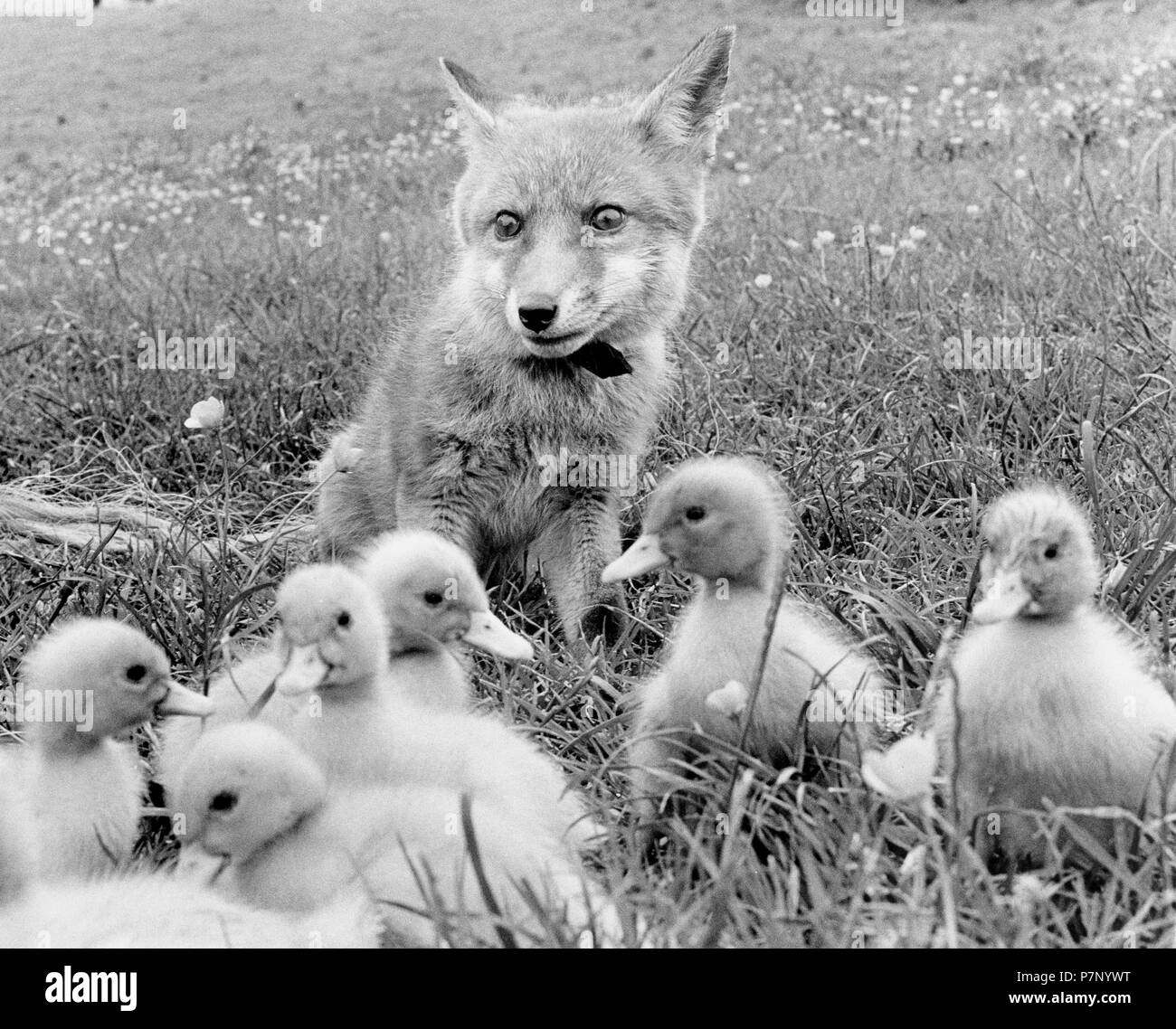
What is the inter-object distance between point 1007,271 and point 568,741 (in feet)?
12.2

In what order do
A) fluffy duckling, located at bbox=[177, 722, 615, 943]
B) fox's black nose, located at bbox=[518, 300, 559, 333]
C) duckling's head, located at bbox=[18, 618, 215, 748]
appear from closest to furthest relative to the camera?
fluffy duckling, located at bbox=[177, 722, 615, 943], duckling's head, located at bbox=[18, 618, 215, 748], fox's black nose, located at bbox=[518, 300, 559, 333]

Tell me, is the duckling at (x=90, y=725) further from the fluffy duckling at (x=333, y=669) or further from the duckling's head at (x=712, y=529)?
the duckling's head at (x=712, y=529)

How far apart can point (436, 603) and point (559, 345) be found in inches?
50.2

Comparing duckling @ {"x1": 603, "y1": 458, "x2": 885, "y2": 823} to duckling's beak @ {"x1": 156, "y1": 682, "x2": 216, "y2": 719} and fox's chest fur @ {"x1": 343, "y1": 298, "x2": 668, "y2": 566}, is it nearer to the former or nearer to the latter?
duckling's beak @ {"x1": 156, "y1": 682, "x2": 216, "y2": 719}

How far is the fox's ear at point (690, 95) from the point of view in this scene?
4496 millimetres

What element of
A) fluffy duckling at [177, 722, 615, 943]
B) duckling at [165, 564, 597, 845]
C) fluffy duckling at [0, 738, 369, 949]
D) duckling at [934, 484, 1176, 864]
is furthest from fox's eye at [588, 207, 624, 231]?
fluffy duckling at [0, 738, 369, 949]

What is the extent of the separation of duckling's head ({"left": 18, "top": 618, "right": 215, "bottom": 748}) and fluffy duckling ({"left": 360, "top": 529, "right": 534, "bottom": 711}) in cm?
46

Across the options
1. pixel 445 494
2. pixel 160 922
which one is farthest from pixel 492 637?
pixel 445 494

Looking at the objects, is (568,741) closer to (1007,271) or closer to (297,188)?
(1007,271)

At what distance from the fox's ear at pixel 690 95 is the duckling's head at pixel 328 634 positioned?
2224mm

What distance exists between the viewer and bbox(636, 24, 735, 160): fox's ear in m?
4.50

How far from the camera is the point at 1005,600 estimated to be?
106 inches
